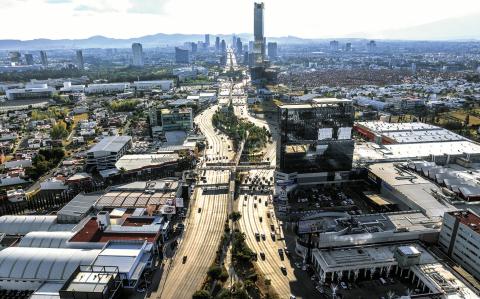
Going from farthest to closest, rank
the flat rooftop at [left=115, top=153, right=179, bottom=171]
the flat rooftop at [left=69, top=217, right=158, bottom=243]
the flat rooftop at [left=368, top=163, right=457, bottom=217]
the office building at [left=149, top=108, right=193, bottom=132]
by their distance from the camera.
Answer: the office building at [left=149, top=108, right=193, bottom=132], the flat rooftop at [left=115, top=153, right=179, bottom=171], the flat rooftop at [left=368, top=163, right=457, bottom=217], the flat rooftop at [left=69, top=217, right=158, bottom=243]

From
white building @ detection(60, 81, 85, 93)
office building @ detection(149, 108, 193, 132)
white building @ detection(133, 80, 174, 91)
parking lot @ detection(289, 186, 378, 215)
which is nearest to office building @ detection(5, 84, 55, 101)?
white building @ detection(60, 81, 85, 93)

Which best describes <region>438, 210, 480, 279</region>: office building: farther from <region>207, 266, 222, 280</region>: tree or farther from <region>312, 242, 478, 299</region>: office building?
<region>207, 266, 222, 280</region>: tree

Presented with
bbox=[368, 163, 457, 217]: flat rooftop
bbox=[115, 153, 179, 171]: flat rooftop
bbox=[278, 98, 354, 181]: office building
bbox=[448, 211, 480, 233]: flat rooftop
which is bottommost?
bbox=[115, 153, 179, 171]: flat rooftop

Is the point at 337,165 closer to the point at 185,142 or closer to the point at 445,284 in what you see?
the point at 445,284

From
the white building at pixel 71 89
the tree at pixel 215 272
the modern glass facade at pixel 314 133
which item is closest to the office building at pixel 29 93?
the white building at pixel 71 89

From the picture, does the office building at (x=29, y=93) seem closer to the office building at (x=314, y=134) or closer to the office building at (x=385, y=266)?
the office building at (x=314, y=134)

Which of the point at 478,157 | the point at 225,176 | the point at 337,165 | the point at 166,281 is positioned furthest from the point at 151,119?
the point at 478,157

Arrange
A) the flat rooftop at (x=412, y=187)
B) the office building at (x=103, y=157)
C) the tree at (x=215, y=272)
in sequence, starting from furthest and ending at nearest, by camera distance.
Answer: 1. the office building at (x=103, y=157)
2. the flat rooftop at (x=412, y=187)
3. the tree at (x=215, y=272)
